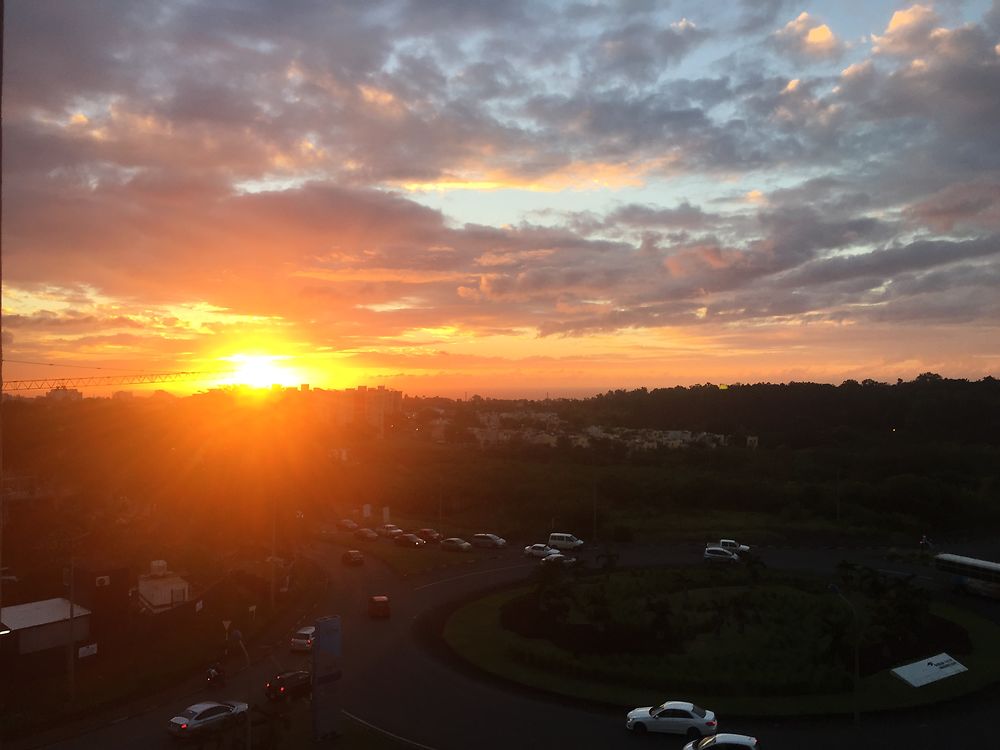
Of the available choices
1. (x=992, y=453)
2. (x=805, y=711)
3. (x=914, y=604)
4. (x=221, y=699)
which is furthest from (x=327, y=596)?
(x=992, y=453)

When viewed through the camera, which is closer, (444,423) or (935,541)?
(935,541)

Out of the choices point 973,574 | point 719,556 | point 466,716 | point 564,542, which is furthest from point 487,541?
point 973,574

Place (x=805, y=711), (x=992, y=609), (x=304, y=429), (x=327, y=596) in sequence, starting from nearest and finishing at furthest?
(x=805, y=711) → (x=992, y=609) → (x=327, y=596) → (x=304, y=429)

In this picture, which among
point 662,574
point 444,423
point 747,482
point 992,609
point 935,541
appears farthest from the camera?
point 444,423

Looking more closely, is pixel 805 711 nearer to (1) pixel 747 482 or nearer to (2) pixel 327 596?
(2) pixel 327 596

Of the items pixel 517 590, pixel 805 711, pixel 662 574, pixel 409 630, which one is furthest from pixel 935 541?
pixel 409 630
